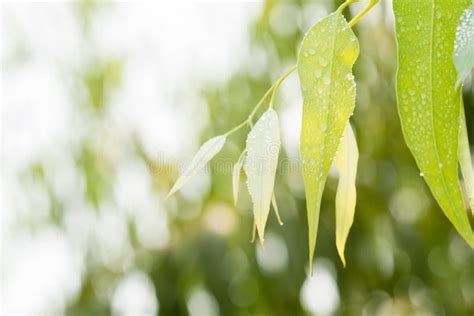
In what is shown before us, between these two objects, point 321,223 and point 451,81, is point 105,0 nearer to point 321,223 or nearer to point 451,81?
point 321,223

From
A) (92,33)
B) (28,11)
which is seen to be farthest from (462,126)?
(28,11)

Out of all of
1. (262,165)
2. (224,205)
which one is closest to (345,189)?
(262,165)

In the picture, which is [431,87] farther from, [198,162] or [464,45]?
[198,162]

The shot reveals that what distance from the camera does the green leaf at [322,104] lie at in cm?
A: 39

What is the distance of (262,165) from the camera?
1.43 feet

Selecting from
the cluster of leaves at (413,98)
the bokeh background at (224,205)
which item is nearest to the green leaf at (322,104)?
the cluster of leaves at (413,98)

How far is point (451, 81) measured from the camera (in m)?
0.39

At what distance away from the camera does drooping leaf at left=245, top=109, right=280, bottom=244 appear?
429 mm

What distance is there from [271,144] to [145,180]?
1.14m

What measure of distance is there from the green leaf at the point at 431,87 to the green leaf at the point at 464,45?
2 centimetres

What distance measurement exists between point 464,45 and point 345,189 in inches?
5.8

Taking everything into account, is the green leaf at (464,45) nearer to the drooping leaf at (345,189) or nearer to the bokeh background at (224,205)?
the drooping leaf at (345,189)

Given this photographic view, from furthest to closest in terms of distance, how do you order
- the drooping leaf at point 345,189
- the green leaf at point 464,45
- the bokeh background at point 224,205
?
1. the bokeh background at point 224,205
2. the drooping leaf at point 345,189
3. the green leaf at point 464,45

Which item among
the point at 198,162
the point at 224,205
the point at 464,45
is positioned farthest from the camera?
the point at 224,205
